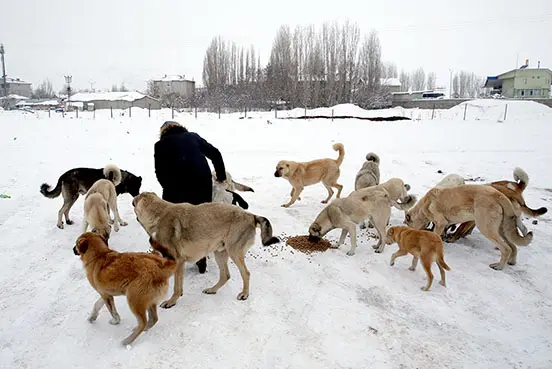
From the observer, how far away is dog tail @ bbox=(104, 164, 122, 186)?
745 cm

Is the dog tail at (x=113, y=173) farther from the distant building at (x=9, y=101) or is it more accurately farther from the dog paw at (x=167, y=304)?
the distant building at (x=9, y=101)

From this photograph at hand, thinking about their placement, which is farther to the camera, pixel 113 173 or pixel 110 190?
pixel 113 173

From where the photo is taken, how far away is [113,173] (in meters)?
7.56

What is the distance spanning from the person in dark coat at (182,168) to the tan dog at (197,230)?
0.83 meters

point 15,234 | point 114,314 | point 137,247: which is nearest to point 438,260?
point 114,314

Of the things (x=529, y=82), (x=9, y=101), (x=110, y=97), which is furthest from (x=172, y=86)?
(x=529, y=82)

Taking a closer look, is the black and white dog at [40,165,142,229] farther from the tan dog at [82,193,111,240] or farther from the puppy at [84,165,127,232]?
the tan dog at [82,193,111,240]

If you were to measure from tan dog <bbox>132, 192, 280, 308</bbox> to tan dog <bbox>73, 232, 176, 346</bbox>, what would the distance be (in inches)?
24.2

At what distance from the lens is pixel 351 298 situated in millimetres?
4980

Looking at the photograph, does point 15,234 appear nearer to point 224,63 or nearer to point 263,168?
point 263,168

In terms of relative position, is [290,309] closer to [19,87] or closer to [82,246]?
[82,246]

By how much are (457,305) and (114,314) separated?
15.0 ft

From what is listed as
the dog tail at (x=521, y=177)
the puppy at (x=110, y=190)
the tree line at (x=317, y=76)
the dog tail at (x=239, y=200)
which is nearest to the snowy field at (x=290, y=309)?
the puppy at (x=110, y=190)

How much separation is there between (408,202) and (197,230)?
4862 millimetres
